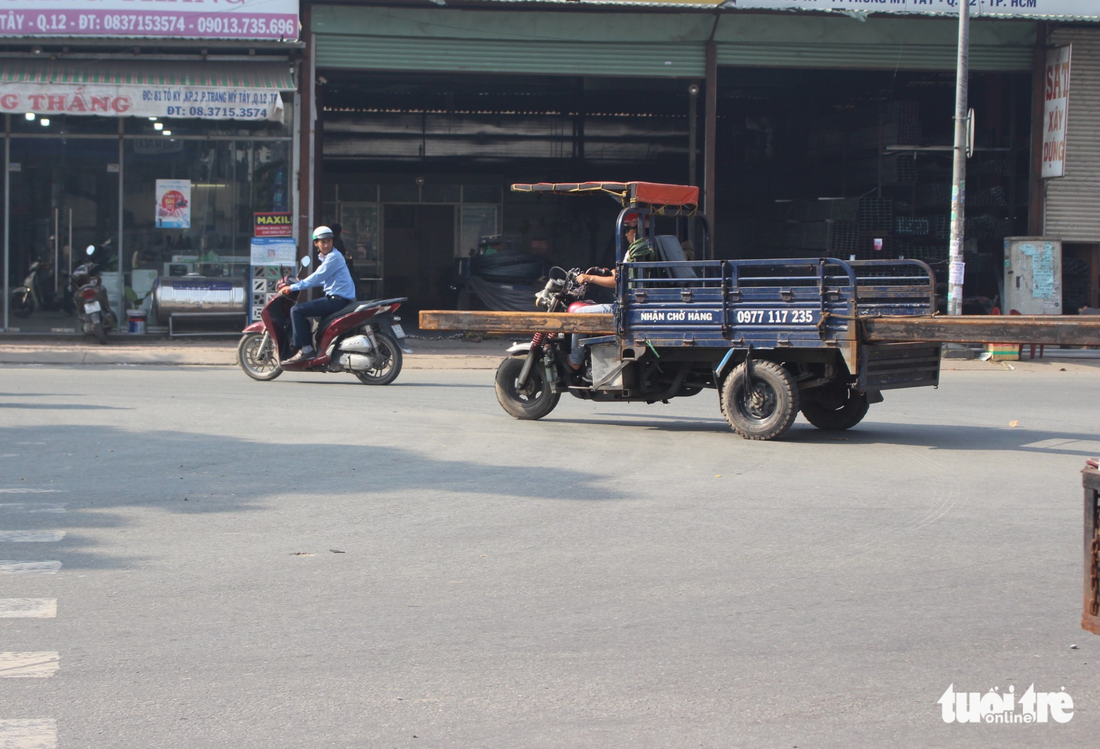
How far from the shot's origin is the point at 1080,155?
22.0 meters

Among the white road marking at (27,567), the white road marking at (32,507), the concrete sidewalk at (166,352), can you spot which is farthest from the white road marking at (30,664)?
the concrete sidewalk at (166,352)

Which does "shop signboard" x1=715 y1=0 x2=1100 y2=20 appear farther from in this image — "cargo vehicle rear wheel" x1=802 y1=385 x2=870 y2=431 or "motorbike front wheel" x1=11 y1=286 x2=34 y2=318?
"motorbike front wheel" x1=11 y1=286 x2=34 y2=318

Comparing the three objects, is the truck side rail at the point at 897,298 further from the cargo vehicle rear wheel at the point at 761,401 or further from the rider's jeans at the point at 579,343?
the rider's jeans at the point at 579,343

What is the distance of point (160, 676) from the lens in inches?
178

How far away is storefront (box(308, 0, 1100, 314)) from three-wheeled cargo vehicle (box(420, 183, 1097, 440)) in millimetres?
9711

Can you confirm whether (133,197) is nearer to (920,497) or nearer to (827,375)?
(827,375)

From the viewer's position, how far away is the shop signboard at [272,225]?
20.5 meters

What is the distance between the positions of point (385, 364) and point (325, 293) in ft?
3.81

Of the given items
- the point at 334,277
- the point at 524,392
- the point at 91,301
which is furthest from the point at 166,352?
the point at 524,392

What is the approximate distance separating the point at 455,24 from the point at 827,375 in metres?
12.8

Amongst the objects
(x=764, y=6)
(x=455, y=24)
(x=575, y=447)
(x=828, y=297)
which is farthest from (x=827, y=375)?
(x=455, y=24)

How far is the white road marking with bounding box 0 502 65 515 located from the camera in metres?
7.27

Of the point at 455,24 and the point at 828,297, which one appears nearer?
the point at 828,297

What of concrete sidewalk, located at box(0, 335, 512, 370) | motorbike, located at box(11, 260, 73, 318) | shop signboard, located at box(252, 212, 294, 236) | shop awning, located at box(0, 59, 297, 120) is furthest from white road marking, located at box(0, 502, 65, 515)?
motorbike, located at box(11, 260, 73, 318)
